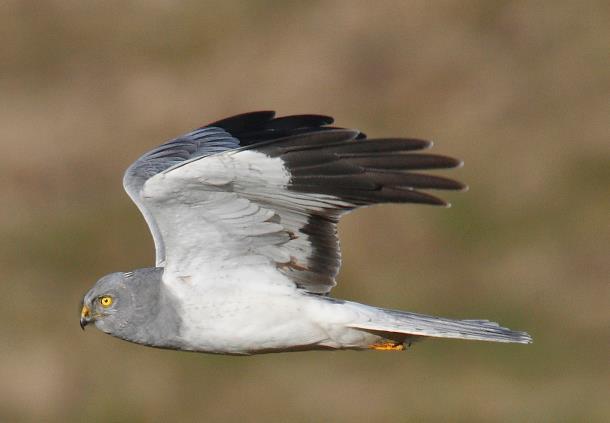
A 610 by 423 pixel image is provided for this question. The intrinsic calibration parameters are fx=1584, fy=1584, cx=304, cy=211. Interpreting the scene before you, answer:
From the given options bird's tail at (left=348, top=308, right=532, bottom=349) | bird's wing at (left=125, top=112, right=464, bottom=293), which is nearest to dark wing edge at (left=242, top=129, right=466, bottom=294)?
bird's wing at (left=125, top=112, right=464, bottom=293)

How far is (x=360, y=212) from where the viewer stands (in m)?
21.0

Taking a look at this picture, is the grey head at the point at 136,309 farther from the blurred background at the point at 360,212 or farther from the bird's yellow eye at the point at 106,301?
the blurred background at the point at 360,212

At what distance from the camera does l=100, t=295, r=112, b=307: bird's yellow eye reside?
11.5m

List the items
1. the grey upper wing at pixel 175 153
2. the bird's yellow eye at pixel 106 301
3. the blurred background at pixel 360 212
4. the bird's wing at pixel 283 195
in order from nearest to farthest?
the bird's wing at pixel 283 195, the bird's yellow eye at pixel 106 301, the grey upper wing at pixel 175 153, the blurred background at pixel 360 212

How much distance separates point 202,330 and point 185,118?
13.1m

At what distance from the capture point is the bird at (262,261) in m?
10.5

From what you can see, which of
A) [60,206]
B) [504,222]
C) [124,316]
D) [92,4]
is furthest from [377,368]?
[92,4]

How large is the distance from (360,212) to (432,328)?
32.9ft

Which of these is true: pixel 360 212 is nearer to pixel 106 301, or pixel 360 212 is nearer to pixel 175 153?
pixel 175 153

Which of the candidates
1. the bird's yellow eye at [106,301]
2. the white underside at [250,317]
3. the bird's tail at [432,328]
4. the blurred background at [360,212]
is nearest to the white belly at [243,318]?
the white underside at [250,317]

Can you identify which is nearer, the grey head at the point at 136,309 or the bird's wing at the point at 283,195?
the bird's wing at the point at 283,195

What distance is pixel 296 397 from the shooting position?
62.0ft

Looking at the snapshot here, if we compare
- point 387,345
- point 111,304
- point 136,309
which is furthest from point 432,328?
point 111,304

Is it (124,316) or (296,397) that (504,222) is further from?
(124,316)
